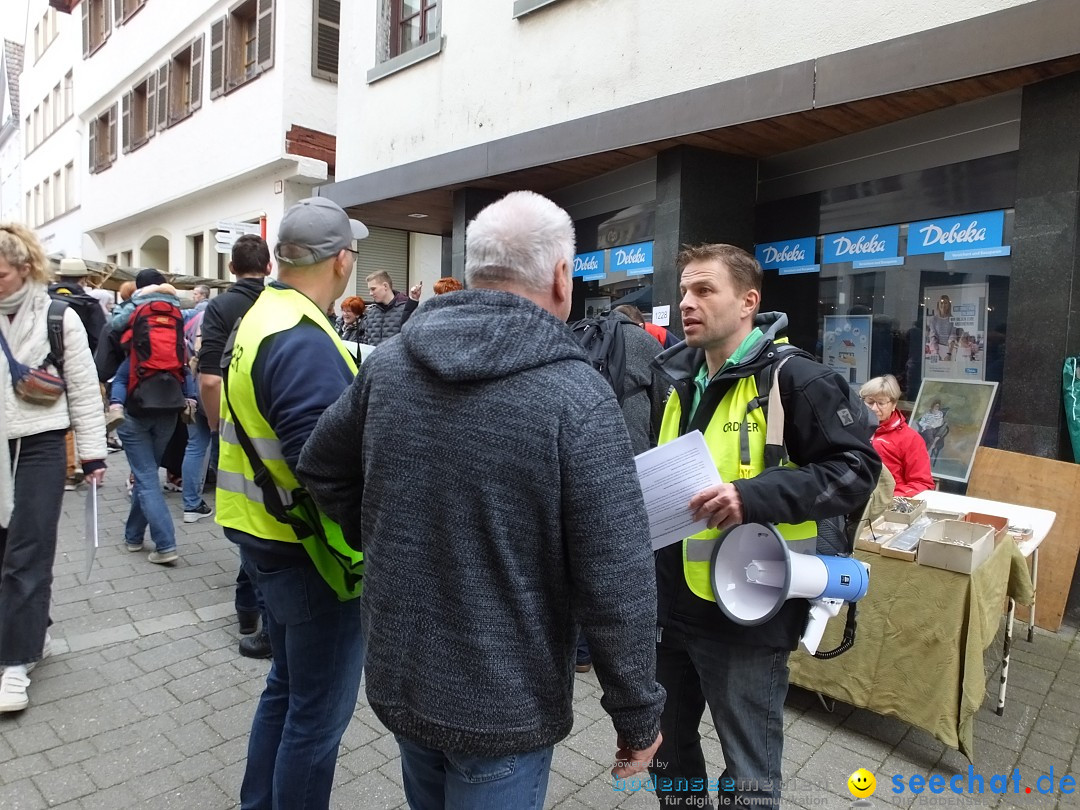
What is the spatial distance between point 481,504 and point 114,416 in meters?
4.16

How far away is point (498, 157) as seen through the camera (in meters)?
8.06

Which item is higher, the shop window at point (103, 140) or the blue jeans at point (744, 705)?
the shop window at point (103, 140)

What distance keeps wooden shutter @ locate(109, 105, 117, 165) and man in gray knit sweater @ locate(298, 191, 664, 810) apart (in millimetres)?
22088

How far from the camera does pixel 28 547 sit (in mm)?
3223

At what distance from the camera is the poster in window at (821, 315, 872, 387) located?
258 inches

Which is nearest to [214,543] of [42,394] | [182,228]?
[42,394]

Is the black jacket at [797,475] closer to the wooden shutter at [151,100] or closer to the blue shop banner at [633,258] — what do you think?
the blue shop banner at [633,258]

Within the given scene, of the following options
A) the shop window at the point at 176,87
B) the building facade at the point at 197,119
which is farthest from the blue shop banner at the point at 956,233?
the shop window at the point at 176,87

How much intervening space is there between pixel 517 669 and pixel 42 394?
112 inches

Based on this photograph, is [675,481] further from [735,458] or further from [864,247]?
[864,247]

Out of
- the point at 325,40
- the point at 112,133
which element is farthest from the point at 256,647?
the point at 112,133

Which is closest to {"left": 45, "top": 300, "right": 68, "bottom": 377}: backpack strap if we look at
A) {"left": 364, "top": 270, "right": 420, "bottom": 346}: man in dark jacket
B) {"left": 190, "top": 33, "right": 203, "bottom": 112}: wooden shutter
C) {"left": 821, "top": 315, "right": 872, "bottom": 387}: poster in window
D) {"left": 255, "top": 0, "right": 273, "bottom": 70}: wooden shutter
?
{"left": 364, "top": 270, "right": 420, "bottom": 346}: man in dark jacket

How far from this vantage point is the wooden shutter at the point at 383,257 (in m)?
13.8

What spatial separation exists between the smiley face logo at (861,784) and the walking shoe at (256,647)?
2.72m
